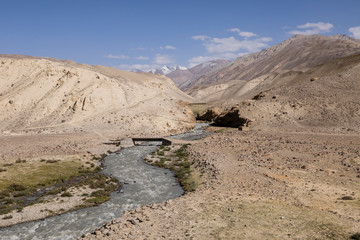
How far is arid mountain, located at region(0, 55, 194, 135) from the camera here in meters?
60.3

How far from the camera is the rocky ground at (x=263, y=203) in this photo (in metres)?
16.8

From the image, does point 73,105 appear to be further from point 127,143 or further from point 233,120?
point 233,120

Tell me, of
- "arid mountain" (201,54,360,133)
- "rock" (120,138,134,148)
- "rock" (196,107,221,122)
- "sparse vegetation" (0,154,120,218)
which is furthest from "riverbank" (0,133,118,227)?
"rock" (196,107,221,122)

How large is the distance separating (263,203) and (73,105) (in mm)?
54271

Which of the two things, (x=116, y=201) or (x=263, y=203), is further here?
(x=116, y=201)

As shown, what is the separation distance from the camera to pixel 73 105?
215ft

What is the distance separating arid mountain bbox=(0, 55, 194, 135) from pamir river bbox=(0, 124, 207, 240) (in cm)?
2344

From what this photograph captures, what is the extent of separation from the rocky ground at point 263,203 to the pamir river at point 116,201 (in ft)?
7.30

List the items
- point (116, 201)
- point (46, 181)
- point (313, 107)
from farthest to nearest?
point (313, 107)
point (46, 181)
point (116, 201)

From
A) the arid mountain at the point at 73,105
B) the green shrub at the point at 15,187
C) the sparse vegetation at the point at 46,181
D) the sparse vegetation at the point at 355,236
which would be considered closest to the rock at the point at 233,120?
the arid mountain at the point at 73,105

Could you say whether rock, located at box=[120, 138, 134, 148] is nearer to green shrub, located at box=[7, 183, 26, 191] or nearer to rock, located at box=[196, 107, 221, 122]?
green shrub, located at box=[7, 183, 26, 191]

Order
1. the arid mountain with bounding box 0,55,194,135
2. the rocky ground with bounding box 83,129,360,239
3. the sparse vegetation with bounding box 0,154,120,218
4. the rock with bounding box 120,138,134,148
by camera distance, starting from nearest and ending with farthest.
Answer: the rocky ground with bounding box 83,129,360,239 → the sparse vegetation with bounding box 0,154,120,218 → the rock with bounding box 120,138,134,148 → the arid mountain with bounding box 0,55,194,135

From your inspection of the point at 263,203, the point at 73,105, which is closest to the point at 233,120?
the point at 73,105

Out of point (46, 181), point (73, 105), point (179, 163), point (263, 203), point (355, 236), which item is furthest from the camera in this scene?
point (73, 105)
